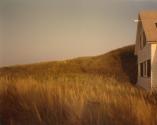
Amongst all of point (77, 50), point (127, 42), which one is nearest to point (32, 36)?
point (77, 50)

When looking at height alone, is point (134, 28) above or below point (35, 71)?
above

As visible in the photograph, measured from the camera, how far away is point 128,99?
226 centimetres

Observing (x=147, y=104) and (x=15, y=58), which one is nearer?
(x=147, y=104)

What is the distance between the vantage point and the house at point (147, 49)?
7.41ft

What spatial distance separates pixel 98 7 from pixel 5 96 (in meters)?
0.99

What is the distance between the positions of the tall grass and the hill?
0.15ft

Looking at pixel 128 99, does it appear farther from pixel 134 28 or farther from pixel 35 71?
pixel 35 71

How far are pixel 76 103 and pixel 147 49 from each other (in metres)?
0.64


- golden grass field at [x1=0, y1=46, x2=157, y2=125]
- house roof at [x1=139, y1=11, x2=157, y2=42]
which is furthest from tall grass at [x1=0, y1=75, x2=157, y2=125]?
house roof at [x1=139, y1=11, x2=157, y2=42]

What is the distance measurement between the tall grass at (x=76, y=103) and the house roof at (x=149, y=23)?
15.5 inches

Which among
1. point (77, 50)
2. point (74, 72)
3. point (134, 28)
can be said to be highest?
point (134, 28)

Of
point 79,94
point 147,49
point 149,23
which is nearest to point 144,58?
point 147,49

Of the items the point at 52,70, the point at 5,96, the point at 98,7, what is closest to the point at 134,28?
the point at 98,7

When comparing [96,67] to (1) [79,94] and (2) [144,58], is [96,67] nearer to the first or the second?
(1) [79,94]
